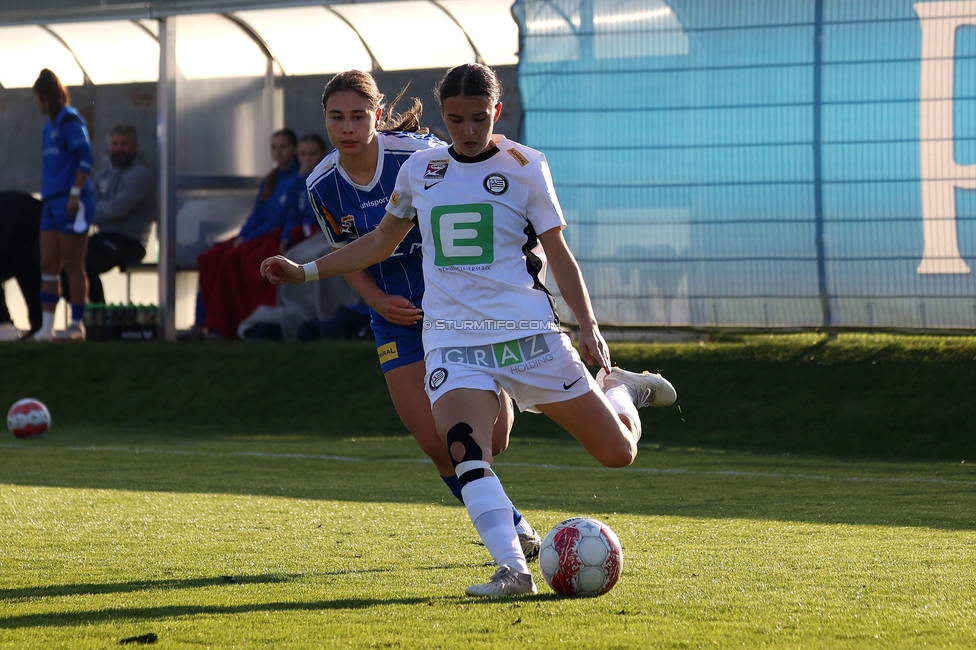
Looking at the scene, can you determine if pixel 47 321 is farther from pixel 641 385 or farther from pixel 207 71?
pixel 641 385

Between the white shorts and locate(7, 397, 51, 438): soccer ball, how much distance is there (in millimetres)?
7778

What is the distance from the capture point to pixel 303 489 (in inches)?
305

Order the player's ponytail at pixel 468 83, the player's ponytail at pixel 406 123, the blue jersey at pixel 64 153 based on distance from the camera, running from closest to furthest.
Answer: the player's ponytail at pixel 468 83 → the player's ponytail at pixel 406 123 → the blue jersey at pixel 64 153

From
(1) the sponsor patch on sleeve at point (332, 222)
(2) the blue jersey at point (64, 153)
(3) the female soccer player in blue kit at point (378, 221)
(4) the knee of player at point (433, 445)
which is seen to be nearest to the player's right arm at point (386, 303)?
(3) the female soccer player in blue kit at point (378, 221)

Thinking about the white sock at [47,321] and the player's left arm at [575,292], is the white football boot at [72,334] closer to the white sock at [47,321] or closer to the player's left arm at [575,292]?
the white sock at [47,321]

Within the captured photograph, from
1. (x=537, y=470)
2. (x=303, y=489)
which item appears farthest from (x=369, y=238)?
(x=537, y=470)

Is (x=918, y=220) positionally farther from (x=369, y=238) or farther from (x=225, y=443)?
(x=369, y=238)

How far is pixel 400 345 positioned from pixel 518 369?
3.69 feet

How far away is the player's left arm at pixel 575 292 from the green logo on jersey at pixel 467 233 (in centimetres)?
19

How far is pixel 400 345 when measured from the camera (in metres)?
5.41

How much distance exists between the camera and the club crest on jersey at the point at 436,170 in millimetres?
4496

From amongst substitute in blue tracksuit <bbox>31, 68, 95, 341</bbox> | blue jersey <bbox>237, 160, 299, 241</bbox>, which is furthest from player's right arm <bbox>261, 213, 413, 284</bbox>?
substitute in blue tracksuit <bbox>31, 68, 95, 341</bbox>

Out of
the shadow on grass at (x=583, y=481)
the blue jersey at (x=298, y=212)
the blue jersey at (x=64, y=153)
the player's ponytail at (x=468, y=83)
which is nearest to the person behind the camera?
the player's ponytail at (x=468, y=83)

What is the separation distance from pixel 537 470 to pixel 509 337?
4547 millimetres
